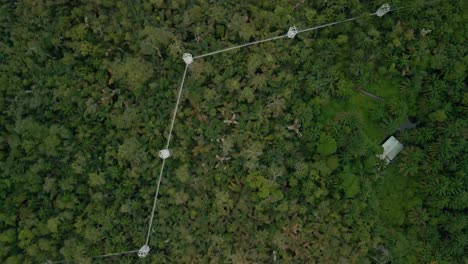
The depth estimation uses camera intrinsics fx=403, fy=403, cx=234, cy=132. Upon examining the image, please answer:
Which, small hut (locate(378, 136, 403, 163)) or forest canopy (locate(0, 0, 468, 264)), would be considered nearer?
forest canopy (locate(0, 0, 468, 264))

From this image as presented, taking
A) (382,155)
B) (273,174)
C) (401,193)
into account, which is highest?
(273,174)

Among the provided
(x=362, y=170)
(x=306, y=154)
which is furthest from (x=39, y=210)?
(x=362, y=170)

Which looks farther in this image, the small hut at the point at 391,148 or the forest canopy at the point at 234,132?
the small hut at the point at 391,148

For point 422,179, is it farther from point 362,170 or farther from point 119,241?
point 119,241

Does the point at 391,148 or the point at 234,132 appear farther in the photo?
the point at 391,148

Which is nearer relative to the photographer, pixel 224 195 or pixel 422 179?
pixel 224 195
